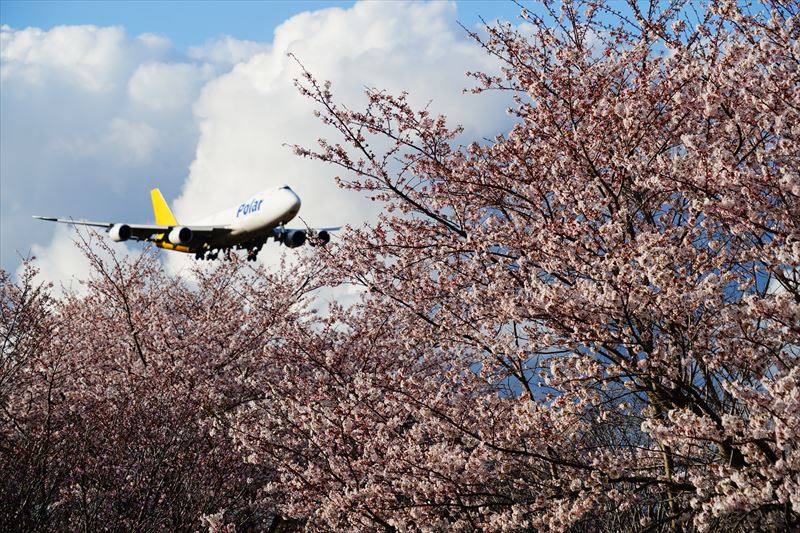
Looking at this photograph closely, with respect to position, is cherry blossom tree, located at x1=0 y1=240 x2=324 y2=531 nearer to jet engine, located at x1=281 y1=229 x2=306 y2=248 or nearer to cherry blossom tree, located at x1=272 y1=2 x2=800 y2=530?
cherry blossom tree, located at x1=272 y1=2 x2=800 y2=530

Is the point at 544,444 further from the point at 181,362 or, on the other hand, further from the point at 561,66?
the point at 181,362

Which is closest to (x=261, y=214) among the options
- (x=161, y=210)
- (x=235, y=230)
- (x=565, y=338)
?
(x=235, y=230)

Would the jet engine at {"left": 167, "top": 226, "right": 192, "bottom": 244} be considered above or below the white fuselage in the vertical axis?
below

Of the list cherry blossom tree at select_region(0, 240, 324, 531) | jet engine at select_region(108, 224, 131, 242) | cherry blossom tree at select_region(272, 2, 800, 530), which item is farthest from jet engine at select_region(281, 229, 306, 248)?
cherry blossom tree at select_region(272, 2, 800, 530)

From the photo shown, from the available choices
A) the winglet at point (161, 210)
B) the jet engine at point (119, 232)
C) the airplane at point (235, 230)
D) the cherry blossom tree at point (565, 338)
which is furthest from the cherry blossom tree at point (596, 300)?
the winglet at point (161, 210)

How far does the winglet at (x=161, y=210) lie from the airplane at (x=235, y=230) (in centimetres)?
1567

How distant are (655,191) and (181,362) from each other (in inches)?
408

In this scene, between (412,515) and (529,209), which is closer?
(412,515)

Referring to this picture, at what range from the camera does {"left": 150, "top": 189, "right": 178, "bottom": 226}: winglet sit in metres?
54.2

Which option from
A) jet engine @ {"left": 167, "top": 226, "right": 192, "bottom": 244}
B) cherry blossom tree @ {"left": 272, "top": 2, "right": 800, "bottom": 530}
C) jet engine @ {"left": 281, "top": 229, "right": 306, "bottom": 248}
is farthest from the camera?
Result: jet engine @ {"left": 281, "top": 229, "right": 306, "bottom": 248}

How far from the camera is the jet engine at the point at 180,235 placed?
3369 cm

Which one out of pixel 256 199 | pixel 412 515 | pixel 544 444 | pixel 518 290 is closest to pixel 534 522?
pixel 544 444

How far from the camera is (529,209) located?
28.6 ft

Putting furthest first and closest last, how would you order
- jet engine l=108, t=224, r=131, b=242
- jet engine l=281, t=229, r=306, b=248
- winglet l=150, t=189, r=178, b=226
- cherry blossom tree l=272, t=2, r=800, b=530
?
winglet l=150, t=189, r=178, b=226, jet engine l=281, t=229, r=306, b=248, jet engine l=108, t=224, r=131, b=242, cherry blossom tree l=272, t=2, r=800, b=530
